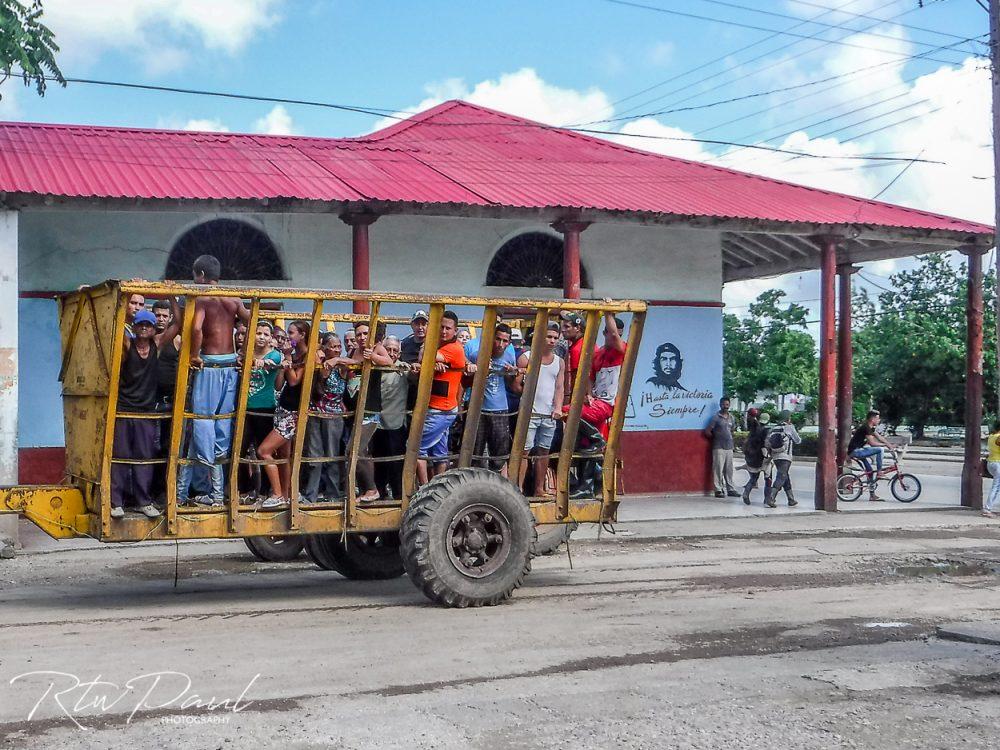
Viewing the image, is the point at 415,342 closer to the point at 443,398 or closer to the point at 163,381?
the point at 443,398

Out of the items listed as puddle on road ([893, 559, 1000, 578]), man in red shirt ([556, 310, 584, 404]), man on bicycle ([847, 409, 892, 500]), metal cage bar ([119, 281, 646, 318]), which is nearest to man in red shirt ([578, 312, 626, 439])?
man in red shirt ([556, 310, 584, 404])

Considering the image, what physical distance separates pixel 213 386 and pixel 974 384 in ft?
42.4

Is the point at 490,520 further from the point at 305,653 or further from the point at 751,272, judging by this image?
the point at 751,272

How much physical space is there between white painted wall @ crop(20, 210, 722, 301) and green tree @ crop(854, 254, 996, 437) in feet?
80.9

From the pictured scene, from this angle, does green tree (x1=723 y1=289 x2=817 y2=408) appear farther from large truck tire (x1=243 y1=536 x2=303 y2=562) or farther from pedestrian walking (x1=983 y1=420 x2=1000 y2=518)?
large truck tire (x1=243 y1=536 x2=303 y2=562)

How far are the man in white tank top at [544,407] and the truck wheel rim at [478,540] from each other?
0.65 meters

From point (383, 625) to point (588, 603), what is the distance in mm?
1735

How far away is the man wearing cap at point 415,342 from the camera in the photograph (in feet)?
30.1

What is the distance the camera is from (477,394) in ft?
30.2

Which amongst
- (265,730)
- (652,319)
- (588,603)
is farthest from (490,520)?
(652,319)

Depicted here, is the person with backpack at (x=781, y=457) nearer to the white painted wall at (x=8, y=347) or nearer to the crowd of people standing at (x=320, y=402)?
the crowd of people standing at (x=320, y=402)

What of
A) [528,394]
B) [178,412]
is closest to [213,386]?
[178,412]

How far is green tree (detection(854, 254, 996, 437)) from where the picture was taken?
41812mm

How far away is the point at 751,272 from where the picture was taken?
21.8m
